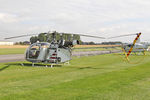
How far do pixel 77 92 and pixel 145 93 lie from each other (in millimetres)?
3308

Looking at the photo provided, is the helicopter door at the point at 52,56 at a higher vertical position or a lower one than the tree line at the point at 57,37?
lower

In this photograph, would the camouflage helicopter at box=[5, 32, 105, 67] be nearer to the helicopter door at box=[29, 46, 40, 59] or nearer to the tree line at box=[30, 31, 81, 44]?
the helicopter door at box=[29, 46, 40, 59]

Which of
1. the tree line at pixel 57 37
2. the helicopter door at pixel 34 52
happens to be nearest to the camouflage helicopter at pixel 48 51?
the helicopter door at pixel 34 52

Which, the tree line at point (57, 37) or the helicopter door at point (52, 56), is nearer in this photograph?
the tree line at point (57, 37)

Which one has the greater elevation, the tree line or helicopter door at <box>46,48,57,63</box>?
the tree line

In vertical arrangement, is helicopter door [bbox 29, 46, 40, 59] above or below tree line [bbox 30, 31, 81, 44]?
below

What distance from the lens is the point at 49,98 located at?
307 inches

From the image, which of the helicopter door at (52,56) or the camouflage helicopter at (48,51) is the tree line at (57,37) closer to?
the camouflage helicopter at (48,51)

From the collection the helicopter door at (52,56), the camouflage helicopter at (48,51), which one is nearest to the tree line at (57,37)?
the camouflage helicopter at (48,51)

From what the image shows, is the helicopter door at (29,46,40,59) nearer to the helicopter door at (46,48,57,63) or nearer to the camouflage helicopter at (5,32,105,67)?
the camouflage helicopter at (5,32,105,67)

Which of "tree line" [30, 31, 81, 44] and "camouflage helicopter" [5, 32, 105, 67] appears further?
"camouflage helicopter" [5, 32, 105, 67]

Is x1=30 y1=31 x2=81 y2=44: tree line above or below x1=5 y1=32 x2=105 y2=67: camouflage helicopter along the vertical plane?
above

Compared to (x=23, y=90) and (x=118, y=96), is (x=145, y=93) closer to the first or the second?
(x=118, y=96)

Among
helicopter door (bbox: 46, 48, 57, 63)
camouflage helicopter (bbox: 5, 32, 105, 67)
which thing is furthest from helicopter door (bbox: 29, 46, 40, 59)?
helicopter door (bbox: 46, 48, 57, 63)
